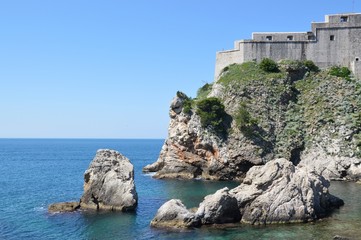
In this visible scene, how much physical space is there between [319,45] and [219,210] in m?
44.7

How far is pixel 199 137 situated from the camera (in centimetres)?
6178

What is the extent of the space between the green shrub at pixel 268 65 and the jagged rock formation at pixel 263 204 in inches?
1285

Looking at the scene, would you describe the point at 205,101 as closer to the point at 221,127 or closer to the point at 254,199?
the point at 221,127

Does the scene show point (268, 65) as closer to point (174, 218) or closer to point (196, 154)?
point (196, 154)

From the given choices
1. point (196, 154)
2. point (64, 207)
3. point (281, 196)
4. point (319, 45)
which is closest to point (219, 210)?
point (281, 196)

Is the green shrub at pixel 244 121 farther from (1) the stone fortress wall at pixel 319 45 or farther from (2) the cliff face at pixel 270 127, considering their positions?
(1) the stone fortress wall at pixel 319 45

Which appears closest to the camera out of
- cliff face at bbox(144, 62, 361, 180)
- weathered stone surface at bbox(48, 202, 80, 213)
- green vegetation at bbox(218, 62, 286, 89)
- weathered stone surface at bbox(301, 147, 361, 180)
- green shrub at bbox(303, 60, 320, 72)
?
weathered stone surface at bbox(48, 202, 80, 213)

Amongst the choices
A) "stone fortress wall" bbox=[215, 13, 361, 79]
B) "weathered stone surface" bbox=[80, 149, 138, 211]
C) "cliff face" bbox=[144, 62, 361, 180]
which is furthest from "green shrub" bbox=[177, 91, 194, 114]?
"weathered stone surface" bbox=[80, 149, 138, 211]

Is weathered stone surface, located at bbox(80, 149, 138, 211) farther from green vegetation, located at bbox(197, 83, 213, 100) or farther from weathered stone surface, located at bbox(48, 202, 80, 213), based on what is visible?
green vegetation, located at bbox(197, 83, 213, 100)

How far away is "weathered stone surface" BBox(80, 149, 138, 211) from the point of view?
130ft

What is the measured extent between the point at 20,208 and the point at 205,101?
30245 mm

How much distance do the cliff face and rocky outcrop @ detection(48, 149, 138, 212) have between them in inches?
852

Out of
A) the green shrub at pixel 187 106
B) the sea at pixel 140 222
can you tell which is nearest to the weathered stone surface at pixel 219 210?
the sea at pixel 140 222

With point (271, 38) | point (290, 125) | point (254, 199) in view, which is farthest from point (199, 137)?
point (254, 199)
